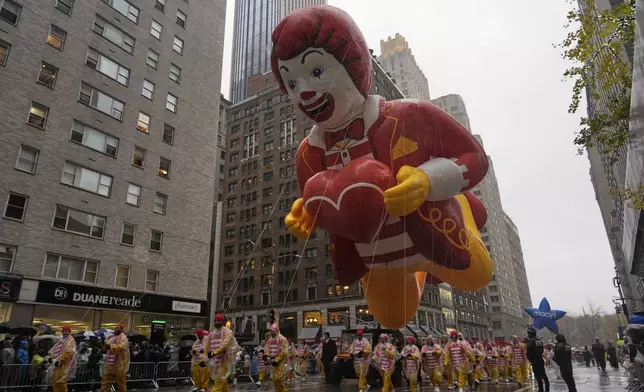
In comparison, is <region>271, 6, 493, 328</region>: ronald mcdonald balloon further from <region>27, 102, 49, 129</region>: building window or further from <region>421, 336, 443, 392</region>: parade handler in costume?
<region>27, 102, 49, 129</region>: building window

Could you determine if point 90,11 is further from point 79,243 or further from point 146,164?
point 79,243

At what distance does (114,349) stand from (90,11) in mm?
22216

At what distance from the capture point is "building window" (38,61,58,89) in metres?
22.6

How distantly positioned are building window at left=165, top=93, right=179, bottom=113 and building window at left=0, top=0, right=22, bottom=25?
921 centimetres

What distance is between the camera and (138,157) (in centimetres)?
2672

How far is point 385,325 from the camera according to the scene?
22.5 ft

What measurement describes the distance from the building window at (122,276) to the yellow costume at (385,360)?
1654cm

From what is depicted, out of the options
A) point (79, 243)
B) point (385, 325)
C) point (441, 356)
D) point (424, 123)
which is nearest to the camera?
point (424, 123)

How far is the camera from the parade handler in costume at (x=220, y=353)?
369 inches

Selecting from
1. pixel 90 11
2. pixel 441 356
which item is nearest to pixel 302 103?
pixel 441 356

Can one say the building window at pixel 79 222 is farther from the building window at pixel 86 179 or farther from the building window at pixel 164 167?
the building window at pixel 164 167

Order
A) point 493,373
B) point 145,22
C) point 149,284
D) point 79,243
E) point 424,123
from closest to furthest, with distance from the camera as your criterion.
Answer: point 424,123, point 493,373, point 79,243, point 149,284, point 145,22

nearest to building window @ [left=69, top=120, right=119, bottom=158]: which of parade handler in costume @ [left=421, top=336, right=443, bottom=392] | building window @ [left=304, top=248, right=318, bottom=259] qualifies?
parade handler in costume @ [left=421, top=336, right=443, bottom=392]

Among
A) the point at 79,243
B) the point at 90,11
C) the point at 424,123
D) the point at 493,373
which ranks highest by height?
the point at 90,11
